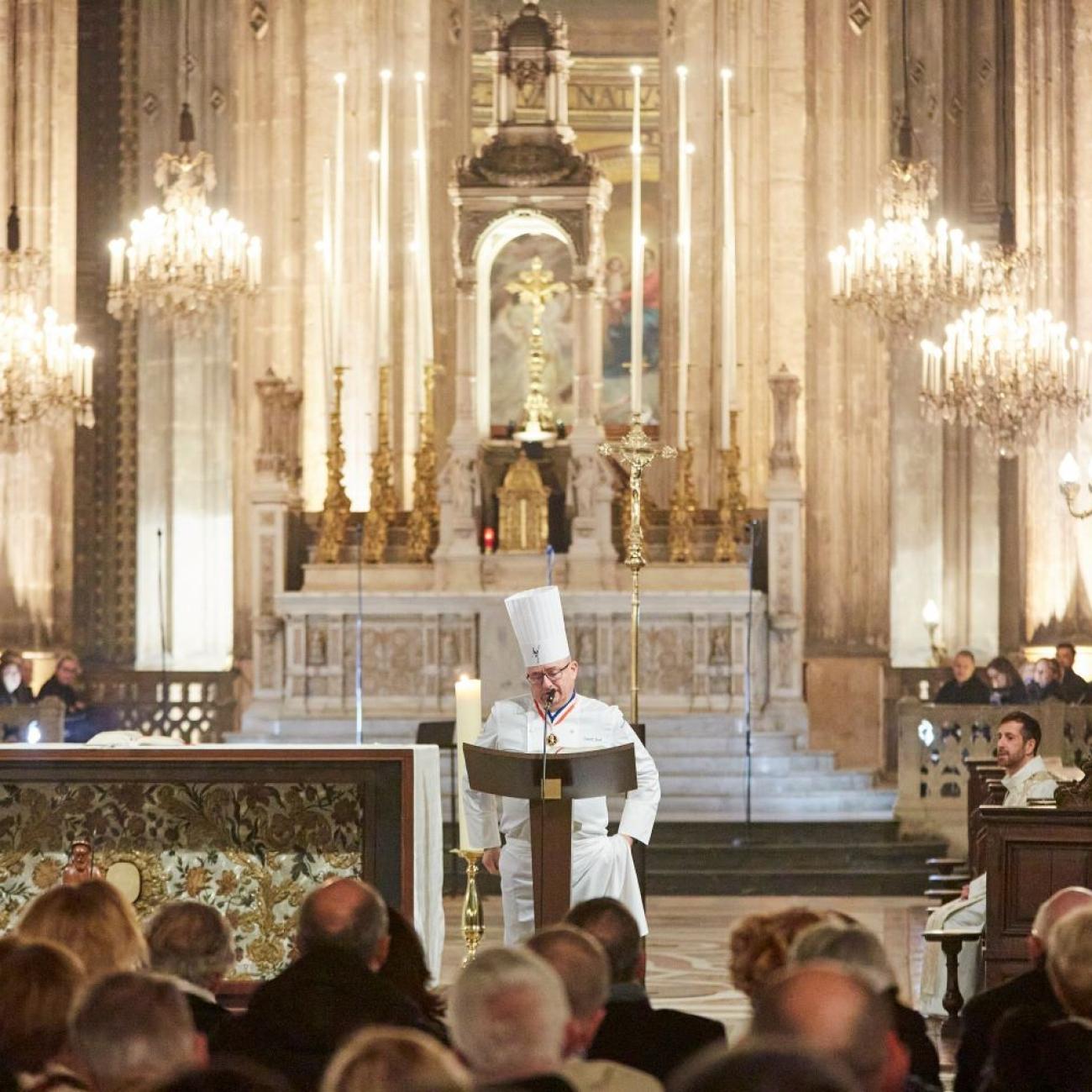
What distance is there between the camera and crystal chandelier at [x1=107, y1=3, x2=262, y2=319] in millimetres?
17922

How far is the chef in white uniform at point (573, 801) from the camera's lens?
8.68 metres

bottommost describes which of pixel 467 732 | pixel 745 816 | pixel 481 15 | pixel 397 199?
pixel 745 816

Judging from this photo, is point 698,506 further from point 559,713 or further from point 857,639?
point 559,713

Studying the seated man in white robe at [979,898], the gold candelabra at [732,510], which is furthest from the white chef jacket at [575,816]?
the gold candelabra at [732,510]

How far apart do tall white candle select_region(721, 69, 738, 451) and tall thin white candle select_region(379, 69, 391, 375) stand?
261 cm

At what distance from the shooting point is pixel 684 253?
18.8 metres

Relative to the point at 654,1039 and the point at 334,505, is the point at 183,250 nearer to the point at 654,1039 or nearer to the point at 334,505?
the point at 334,505

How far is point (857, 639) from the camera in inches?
784

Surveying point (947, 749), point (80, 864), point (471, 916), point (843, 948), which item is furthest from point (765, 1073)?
point (947, 749)

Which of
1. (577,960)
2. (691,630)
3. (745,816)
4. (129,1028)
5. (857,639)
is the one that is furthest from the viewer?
(857,639)

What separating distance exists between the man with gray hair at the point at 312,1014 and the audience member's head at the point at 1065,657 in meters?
13.2

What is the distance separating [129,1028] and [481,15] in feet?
87.1

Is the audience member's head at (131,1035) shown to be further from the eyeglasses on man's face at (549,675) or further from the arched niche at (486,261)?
the arched niche at (486,261)

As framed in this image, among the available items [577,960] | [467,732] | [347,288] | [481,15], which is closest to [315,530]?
[347,288]
